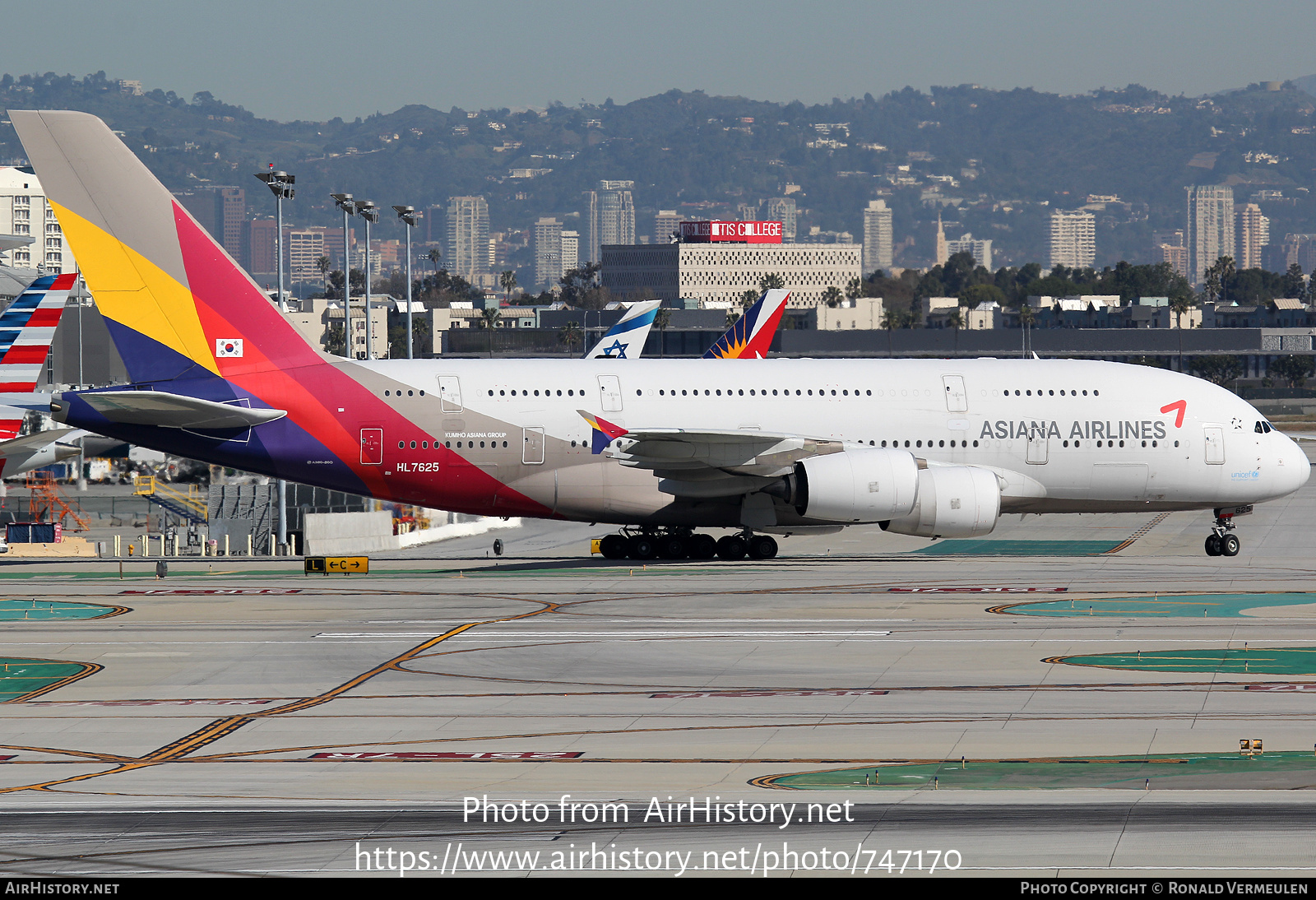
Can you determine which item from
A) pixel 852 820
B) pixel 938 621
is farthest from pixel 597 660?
pixel 852 820

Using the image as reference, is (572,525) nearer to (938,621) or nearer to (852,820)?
(938,621)

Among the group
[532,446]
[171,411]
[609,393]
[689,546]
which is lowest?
[689,546]

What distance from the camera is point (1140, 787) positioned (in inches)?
653

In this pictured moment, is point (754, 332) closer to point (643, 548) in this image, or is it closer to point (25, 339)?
point (643, 548)

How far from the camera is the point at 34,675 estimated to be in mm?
25328

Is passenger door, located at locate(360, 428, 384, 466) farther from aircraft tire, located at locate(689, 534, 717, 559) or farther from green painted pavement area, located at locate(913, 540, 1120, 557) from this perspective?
green painted pavement area, located at locate(913, 540, 1120, 557)

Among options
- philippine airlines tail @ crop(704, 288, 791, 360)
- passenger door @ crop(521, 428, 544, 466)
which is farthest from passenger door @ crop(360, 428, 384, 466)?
philippine airlines tail @ crop(704, 288, 791, 360)

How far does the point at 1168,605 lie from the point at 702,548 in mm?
14032

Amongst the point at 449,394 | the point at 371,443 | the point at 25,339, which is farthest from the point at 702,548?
the point at 25,339

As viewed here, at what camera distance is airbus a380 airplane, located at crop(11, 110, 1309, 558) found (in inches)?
1502

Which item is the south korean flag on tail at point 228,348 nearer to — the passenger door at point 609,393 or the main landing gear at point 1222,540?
the passenger door at point 609,393

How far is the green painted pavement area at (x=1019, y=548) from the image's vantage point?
46.8m

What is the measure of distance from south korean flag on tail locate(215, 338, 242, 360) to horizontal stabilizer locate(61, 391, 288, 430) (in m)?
1.24
